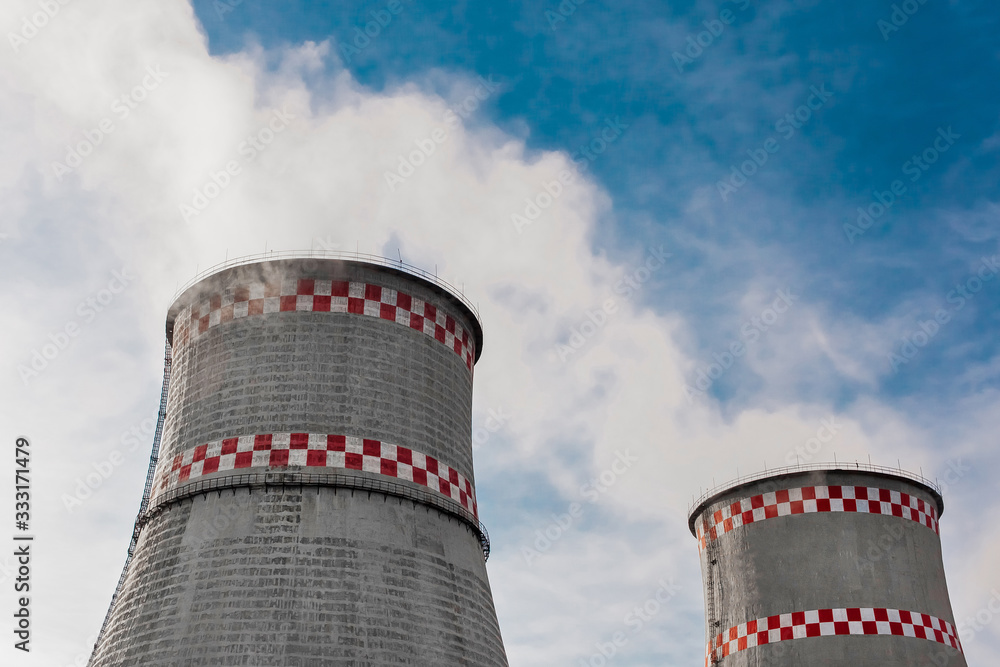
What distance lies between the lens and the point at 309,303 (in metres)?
13.6

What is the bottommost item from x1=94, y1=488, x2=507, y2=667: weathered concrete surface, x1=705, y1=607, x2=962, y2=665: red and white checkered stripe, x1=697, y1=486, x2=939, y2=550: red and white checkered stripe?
x1=94, y1=488, x2=507, y2=667: weathered concrete surface

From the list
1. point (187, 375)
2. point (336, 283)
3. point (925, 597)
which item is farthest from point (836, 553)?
point (187, 375)

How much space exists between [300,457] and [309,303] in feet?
7.71

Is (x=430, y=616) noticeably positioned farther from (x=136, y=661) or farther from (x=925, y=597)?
(x=925, y=597)

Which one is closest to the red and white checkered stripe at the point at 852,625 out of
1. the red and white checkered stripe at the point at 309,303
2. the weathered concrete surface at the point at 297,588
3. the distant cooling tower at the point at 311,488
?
the distant cooling tower at the point at 311,488

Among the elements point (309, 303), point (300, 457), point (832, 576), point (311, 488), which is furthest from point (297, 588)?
point (832, 576)

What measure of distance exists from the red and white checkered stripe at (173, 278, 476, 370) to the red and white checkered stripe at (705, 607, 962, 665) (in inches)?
369

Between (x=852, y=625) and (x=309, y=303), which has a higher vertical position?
(x=309, y=303)

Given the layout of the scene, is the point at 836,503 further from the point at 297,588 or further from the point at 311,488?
the point at 297,588

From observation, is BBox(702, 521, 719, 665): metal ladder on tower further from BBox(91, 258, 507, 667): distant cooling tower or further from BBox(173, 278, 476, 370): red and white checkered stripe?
BBox(173, 278, 476, 370): red and white checkered stripe

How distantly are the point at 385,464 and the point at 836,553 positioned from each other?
10.0 metres

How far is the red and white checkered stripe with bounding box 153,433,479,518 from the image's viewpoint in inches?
494

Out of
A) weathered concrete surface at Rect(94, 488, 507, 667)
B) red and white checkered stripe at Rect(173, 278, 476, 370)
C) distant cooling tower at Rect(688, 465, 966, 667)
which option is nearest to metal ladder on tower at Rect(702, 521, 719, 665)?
distant cooling tower at Rect(688, 465, 966, 667)

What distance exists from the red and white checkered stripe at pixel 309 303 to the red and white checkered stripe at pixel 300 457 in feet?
6.41
